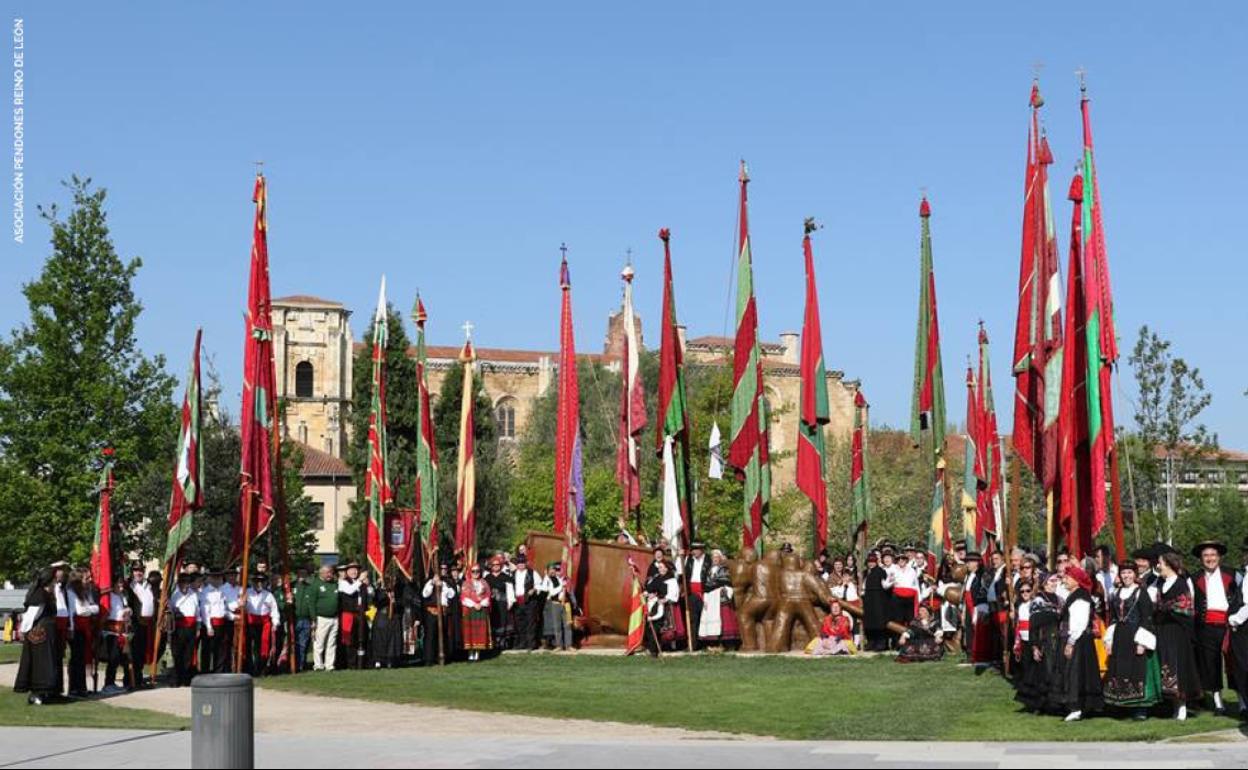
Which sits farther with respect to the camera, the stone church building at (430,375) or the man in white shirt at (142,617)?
the stone church building at (430,375)

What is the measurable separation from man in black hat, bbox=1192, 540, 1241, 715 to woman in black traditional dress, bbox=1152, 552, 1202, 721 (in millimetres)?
264

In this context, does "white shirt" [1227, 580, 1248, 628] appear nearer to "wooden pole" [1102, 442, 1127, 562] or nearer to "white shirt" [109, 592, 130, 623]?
"wooden pole" [1102, 442, 1127, 562]

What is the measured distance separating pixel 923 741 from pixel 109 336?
33.1 meters

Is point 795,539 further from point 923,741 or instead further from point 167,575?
point 923,741

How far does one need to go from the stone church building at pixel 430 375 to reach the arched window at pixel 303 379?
4 cm

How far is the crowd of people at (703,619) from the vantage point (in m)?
16.2

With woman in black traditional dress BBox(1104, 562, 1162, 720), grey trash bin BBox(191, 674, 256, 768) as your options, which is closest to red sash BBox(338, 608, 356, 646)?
woman in black traditional dress BBox(1104, 562, 1162, 720)

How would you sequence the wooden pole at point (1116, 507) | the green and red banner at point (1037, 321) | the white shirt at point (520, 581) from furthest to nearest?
1. the white shirt at point (520, 581)
2. the green and red banner at point (1037, 321)
3. the wooden pole at point (1116, 507)

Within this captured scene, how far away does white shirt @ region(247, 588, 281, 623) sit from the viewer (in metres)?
23.5

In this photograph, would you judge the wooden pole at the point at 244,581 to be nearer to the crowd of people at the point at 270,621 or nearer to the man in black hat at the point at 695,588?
the crowd of people at the point at 270,621

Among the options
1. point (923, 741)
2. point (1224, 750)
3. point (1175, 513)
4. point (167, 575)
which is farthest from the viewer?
point (1175, 513)

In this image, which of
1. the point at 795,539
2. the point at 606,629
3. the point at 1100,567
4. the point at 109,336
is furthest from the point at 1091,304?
the point at 795,539

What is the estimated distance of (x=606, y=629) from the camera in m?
27.7

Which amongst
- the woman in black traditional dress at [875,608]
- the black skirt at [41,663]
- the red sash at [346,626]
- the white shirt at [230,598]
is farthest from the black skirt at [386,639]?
the woman in black traditional dress at [875,608]
